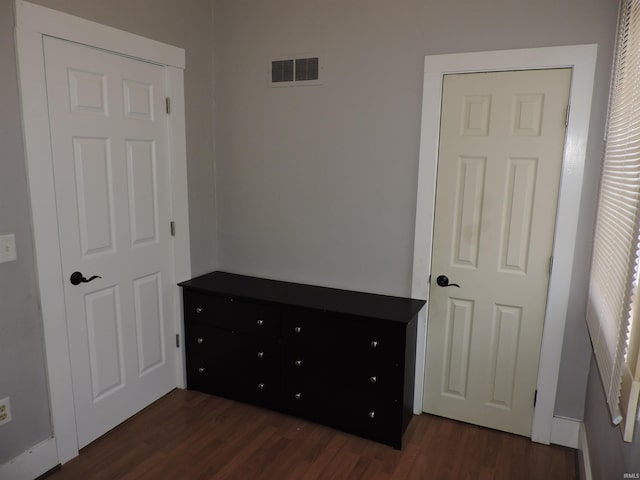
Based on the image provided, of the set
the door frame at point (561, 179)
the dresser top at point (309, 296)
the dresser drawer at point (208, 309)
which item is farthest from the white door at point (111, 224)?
the door frame at point (561, 179)

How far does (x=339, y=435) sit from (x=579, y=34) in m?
2.46

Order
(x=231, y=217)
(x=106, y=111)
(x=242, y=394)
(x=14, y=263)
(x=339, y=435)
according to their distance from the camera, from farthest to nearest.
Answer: (x=231, y=217) → (x=242, y=394) → (x=339, y=435) → (x=106, y=111) → (x=14, y=263)

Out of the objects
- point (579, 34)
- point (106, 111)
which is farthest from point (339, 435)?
point (579, 34)

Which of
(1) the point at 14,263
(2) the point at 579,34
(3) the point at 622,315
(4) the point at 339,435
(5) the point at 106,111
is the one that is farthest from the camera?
(4) the point at 339,435

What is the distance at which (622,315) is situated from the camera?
1.47 meters

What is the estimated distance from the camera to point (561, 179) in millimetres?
2336

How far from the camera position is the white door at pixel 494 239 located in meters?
2.38

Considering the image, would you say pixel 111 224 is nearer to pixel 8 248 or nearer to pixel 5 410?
pixel 8 248

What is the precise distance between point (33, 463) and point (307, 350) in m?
1.47

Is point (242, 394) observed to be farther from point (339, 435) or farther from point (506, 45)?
point (506, 45)

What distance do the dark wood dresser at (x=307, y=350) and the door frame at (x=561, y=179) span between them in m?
0.38

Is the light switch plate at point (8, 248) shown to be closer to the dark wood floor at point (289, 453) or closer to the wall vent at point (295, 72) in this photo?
the dark wood floor at point (289, 453)

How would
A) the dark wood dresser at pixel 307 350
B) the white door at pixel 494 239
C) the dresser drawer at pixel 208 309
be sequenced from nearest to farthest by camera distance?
the white door at pixel 494 239 < the dark wood dresser at pixel 307 350 < the dresser drawer at pixel 208 309

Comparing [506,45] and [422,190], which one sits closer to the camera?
[506,45]
